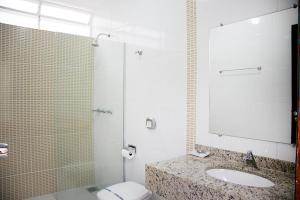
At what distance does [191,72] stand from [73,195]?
2.02 meters

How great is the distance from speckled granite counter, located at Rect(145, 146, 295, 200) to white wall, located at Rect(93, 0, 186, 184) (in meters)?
0.43

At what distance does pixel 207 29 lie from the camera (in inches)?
69.9

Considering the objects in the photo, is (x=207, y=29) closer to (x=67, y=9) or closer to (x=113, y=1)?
(x=113, y=1)

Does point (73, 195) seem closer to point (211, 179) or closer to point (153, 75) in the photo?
point (153, 75)

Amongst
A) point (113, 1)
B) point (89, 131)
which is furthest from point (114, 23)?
point (89, 131)

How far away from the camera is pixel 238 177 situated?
1.44 meters

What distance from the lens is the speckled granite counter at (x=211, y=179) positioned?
108 centimetres

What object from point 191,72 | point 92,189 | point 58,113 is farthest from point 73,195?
point 191,72

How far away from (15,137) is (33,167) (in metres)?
0.43

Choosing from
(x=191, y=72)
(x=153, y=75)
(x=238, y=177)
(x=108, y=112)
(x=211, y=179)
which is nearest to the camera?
(x=211, y=179)

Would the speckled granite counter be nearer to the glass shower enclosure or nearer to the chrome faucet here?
the chrome faucet

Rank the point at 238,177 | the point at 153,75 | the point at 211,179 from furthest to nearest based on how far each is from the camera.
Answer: the point at 153,75 → the point at 238,177 → the point at 211,179

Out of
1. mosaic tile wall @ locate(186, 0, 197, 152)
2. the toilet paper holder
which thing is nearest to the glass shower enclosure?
the toilet paper holder

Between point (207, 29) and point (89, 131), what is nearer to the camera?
point (207, 29)
